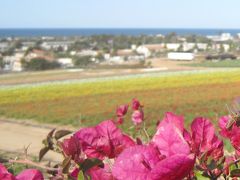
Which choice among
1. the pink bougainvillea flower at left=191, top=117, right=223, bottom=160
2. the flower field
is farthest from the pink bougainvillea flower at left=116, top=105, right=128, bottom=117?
the flower field

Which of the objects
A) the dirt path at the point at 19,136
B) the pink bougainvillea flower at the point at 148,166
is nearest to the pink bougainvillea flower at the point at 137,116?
the pink bougainvillea flower at the point at 148,166

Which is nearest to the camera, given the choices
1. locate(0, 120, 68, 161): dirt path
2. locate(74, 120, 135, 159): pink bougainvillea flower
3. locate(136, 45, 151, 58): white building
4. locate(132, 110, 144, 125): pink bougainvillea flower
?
locate(74, 120, 135, 159): pink bougainvillea flower

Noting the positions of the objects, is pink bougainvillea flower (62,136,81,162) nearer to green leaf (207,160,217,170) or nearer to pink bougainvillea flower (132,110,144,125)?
green leaf (207,160,217,170)

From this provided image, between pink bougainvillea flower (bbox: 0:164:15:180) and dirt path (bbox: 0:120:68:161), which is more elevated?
pink bougainvillea flower (bbox: 0:164:15:180)

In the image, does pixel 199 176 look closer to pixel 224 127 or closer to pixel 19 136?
pixel 224 127

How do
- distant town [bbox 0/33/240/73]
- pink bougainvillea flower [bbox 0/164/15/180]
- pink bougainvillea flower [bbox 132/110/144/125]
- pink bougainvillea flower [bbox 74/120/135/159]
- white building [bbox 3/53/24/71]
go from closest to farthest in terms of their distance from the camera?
pink bougainvillea flower [bbox 0/164/15/180] < pink bougainvillea flower [bbox 74/120/135/159] < pink bougainvillea flower [bbox 132/110/144/125] < distant town [bbox 0/33/240/73] < white building [bbox 3/53/24/71]

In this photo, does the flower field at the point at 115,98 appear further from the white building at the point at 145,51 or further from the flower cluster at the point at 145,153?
the white building at the point at 145,51

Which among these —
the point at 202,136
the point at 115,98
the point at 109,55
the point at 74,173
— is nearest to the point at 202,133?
the point at 202,136

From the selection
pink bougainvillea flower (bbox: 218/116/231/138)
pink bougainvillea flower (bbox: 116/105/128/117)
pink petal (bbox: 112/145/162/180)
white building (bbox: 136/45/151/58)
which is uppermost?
pink petal (bbox: 112/145/162/180)

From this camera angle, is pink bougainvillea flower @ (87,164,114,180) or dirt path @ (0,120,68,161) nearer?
pink bougainvillea flower @ (87,164,114,180)
